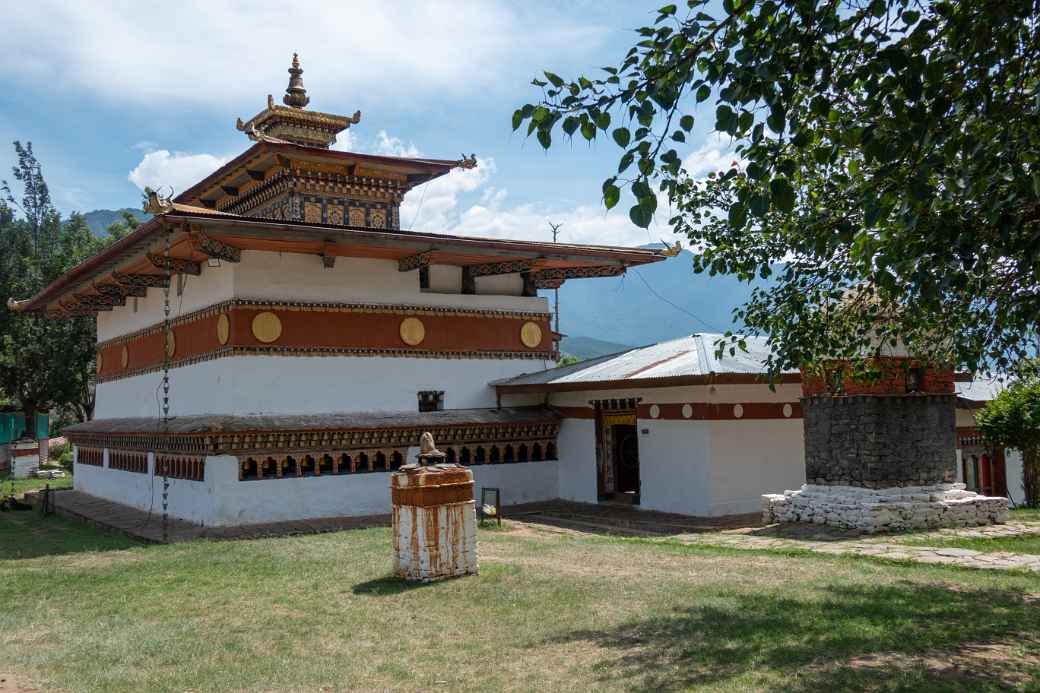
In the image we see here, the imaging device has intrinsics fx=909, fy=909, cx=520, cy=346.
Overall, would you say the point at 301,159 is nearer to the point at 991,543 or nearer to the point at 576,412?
the point at 576,412

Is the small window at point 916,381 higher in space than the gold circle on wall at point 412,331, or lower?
lower

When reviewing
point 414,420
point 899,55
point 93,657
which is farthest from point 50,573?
point 899,55

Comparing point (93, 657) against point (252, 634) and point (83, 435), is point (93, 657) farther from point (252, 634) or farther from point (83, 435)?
point (83, 435)

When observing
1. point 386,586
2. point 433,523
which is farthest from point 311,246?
point 386,586

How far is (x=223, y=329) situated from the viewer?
47.4 feet

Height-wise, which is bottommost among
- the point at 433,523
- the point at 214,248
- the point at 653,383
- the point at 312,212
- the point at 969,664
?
the point at 969,664

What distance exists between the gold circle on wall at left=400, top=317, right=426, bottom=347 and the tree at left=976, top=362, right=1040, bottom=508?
9481 millimetres

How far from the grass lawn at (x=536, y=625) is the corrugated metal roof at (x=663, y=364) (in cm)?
396

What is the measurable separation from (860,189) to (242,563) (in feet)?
24.4

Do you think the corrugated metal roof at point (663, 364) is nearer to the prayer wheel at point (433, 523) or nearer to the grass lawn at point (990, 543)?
the grass lawn at point (990, 543)

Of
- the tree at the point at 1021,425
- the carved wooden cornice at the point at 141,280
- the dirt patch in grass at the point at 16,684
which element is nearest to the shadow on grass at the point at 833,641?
the dirt patch in grass at the point at 16,684

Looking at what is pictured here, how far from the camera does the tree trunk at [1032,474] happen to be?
47.9ft

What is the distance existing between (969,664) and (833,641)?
30.9 inches

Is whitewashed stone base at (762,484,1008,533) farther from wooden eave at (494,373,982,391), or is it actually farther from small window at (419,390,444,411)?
small window at (419,390,444,411)
